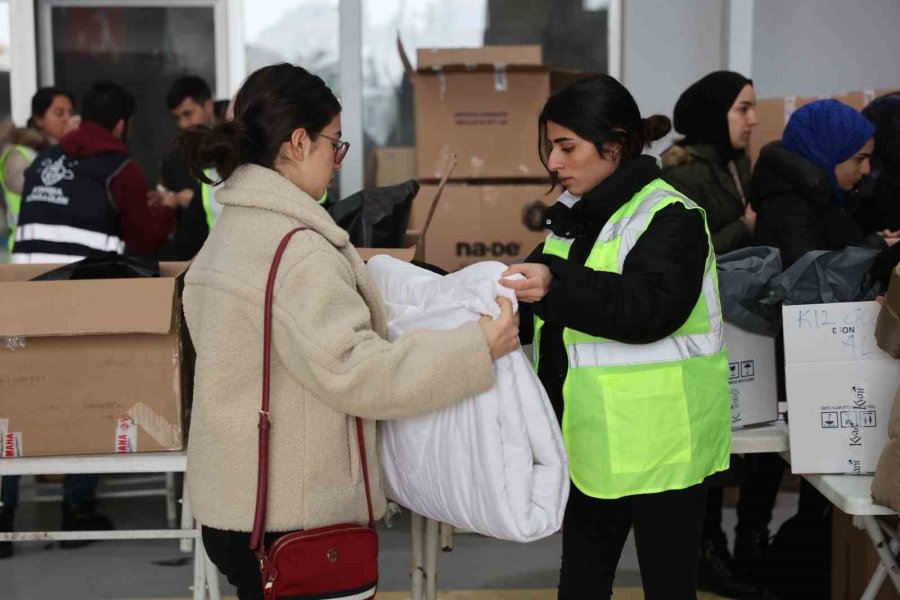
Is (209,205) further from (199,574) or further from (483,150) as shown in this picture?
(199,574)

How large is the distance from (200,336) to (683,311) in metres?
0.78

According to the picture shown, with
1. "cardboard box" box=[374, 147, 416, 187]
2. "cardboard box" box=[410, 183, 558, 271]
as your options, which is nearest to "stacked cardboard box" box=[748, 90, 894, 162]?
"cardboard box" box=[410, 183, 558, 271]

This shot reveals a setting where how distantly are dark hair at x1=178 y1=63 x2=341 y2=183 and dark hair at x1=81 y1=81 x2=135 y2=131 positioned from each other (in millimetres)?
2147

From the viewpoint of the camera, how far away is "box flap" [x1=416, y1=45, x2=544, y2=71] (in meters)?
4.06

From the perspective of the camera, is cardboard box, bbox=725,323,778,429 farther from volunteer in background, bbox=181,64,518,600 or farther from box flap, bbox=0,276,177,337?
box flap, bbox=0,276,177,337

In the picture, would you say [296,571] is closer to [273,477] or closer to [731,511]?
[273,477]

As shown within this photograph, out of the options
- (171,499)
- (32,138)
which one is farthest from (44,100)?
(171,499)

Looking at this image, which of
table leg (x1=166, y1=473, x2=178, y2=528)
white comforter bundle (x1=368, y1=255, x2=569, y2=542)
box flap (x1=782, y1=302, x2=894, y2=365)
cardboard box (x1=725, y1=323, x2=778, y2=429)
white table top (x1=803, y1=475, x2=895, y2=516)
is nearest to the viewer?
white comforter bundle (x1=368, y1=255, x2=569, y2=542)

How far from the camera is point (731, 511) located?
3.94 metres

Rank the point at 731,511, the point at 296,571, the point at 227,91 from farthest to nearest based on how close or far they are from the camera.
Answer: the point at 227,91, the point at 731,511, the point at 296,571

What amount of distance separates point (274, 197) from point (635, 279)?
60 centimetres

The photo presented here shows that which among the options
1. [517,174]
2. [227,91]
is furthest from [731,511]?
[227,91]

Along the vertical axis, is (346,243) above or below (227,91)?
below

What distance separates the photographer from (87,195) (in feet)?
11.9
